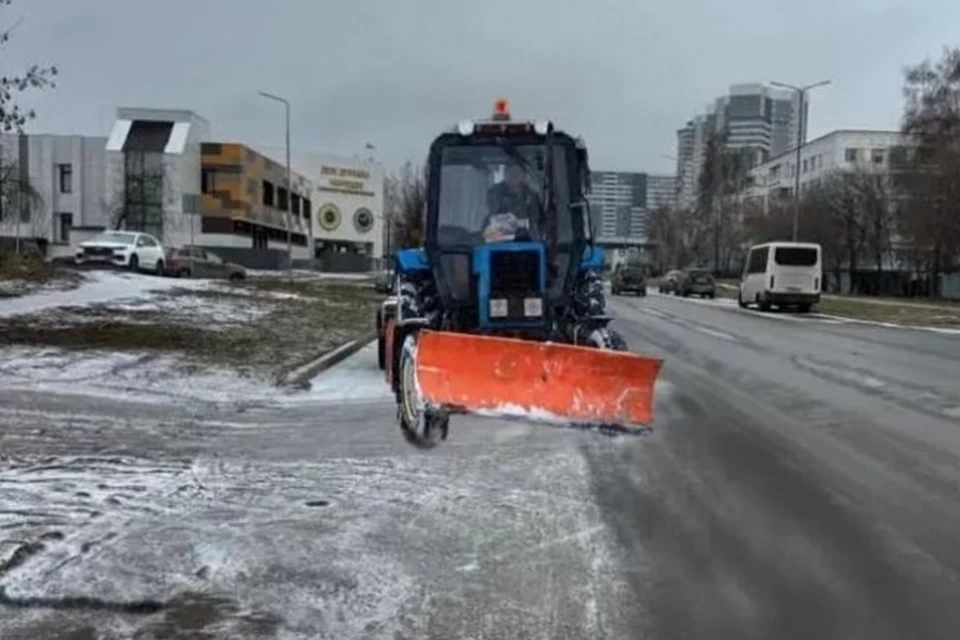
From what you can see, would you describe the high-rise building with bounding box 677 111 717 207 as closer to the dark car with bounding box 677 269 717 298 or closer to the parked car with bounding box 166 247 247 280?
the dark car with bounding box 677 269 717 298

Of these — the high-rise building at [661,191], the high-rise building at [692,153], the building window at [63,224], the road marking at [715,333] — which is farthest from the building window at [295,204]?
the road marking at [715,333]

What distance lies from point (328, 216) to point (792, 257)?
74.0 metres

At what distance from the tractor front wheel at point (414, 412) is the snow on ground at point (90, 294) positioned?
12.8 metres

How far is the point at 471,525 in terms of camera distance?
651cm

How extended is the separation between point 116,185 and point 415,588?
78392 millimetres

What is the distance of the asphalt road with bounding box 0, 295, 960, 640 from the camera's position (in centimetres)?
495

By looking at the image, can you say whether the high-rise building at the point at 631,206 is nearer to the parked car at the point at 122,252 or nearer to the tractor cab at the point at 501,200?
the parked car at the point at 122,252

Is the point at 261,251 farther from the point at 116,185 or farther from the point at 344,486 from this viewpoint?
the point at 344,486

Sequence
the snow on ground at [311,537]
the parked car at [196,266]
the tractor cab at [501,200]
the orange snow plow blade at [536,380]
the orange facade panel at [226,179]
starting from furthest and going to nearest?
the orange facade panel at [226,179]
the parked car at [196,266]
the tractor cab at [501,200]
the orange snow plow blade at [536,380]
the snow on ground at [311,537]

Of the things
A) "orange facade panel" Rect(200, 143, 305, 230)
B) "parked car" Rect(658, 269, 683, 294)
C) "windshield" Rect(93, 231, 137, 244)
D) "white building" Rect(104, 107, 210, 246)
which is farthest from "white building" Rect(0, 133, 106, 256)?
"parked car" Rect(658, 269, 683, 294)

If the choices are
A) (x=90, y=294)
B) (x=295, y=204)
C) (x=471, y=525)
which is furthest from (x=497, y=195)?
(x=295, y=204)

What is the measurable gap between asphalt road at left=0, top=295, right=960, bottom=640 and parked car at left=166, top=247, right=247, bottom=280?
37.1 m

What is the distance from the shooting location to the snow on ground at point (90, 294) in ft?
70.3

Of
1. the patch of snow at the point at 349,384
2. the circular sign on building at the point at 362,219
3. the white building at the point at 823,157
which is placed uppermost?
the white building at the point at 823,157
